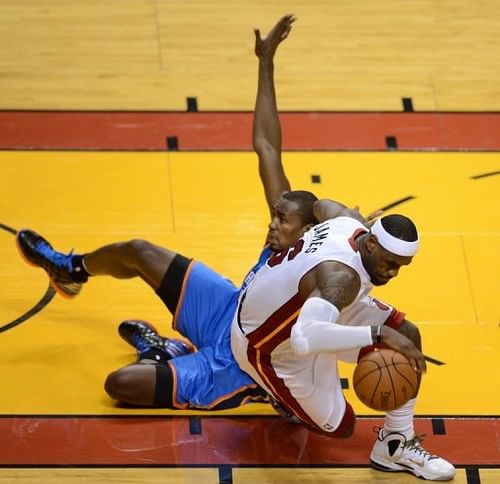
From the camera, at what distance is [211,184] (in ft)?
29.4

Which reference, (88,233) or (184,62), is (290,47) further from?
(88,233)

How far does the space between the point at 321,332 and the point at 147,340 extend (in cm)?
187

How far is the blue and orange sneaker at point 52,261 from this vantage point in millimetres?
7625

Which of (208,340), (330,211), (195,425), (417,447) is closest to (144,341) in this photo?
(208,340)

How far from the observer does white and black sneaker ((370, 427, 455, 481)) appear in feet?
22.0

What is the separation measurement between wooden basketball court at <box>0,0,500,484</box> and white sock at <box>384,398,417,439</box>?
9.8 inches

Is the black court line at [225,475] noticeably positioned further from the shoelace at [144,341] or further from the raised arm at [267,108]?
Answer: the raised arm at [267,108]

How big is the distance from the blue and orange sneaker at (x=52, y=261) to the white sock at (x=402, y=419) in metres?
2.05

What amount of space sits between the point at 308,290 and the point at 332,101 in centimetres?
402

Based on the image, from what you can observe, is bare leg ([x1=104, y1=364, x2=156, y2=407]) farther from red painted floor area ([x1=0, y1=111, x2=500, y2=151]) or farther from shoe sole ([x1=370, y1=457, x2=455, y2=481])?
red painted floor area ([x1=0, y1=111, x2=500, y2=151])

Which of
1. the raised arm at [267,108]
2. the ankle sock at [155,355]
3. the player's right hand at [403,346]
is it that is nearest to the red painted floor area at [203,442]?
the ankle sock at [155,355]

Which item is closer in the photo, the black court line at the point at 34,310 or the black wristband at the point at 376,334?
the black wristband at the point at 376,334

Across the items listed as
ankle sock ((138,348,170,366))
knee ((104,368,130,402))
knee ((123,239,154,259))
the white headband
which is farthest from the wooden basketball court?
the white headband

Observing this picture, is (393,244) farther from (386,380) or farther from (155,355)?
(155,355)
